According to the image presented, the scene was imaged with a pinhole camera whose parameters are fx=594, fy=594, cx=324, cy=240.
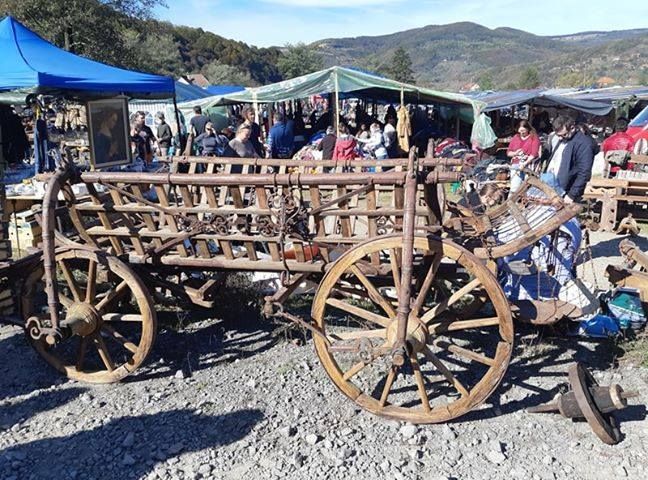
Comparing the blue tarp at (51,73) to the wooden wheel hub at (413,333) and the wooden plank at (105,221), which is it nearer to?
the wooden plank at (105,221)

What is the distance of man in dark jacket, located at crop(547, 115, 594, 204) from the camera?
23.0 feet

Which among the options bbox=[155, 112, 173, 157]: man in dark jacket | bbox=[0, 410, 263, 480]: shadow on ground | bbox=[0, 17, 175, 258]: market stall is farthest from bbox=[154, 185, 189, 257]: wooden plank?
bbox=[155, 112, 173, 157]: man in dark jacket

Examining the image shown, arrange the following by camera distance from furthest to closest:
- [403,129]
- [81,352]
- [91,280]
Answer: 1. [403,129]
2. [81,352]
3. [91,280]

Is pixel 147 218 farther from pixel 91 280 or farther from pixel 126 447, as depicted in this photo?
pixel 126 447

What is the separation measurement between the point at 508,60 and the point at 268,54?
3663 inches

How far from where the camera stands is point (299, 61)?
74.2 meters

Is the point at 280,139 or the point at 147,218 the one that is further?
the point at 280,139

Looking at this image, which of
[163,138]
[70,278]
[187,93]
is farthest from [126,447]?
[187,93]

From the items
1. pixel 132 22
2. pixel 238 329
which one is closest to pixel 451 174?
pixel 238 329

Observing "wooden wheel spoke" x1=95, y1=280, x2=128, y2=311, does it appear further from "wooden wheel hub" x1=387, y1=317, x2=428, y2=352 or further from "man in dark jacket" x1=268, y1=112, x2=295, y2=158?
"man in dark jacket" x1=268, y1=112, x2=295, y2=158

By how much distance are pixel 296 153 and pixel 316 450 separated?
12414 millimetres

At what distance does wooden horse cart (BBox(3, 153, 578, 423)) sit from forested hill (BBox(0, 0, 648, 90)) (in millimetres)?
25529

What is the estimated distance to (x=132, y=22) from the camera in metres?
30.6

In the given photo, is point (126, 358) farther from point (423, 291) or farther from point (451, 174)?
point (451, 174)
